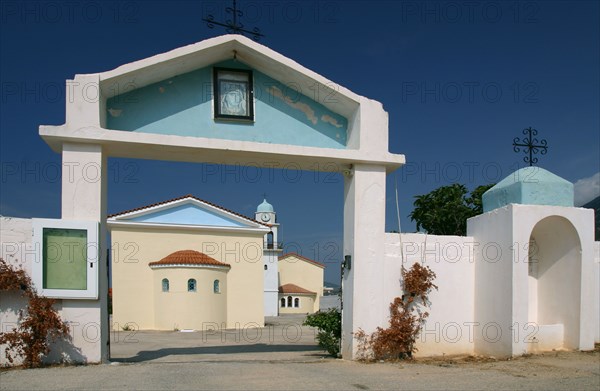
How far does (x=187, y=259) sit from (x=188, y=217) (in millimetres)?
3146

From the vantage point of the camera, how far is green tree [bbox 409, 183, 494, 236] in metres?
24.4

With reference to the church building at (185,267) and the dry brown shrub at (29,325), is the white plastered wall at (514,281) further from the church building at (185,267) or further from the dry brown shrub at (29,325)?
the church building at (185,267)

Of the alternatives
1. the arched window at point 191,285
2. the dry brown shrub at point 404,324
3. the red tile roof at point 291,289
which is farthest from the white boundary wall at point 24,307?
the red tile roof at point 291,289

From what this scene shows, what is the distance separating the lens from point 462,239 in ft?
40.3

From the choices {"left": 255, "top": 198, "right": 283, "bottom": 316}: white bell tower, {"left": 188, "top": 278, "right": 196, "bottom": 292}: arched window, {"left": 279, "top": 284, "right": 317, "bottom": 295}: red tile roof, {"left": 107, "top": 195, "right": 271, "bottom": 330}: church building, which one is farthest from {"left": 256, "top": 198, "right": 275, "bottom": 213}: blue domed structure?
{"left": 188, "top": 278, "right": 196, "bottom": 292}: arched window

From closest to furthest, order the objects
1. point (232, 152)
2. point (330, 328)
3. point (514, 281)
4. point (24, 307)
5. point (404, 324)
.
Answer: point (24, 307), point (232, 152), point (514, 281), point (404, 324), point (330, 328)

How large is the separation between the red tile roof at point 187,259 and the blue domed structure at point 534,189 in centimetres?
1738

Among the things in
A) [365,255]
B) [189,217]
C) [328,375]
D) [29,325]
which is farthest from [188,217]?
[328,375]

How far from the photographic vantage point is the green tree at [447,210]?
2444 centimetres

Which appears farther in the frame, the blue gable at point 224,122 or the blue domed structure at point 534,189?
the blue domed structure at point 534,189

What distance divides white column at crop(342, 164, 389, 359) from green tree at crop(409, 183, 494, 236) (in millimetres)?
13658

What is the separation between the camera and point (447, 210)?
80.7 ft

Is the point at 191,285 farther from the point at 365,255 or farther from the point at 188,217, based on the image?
the point at 365,255

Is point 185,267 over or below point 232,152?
below
